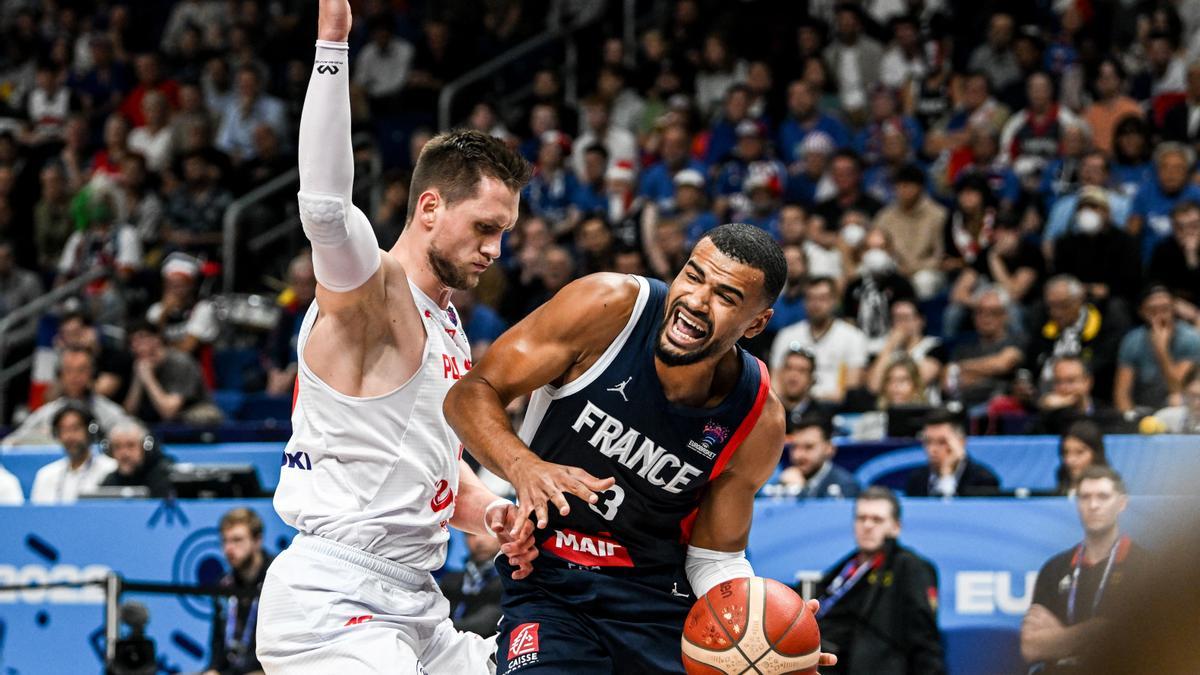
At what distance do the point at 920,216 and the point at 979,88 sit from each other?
1.71 metres

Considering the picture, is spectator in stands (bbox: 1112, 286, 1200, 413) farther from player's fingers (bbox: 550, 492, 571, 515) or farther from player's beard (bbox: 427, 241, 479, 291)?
player's fingers (bbox: 550, 492, 571, 515)

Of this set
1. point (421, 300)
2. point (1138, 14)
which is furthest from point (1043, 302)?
point (421, 300)

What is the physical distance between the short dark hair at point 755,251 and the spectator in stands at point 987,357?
6548 millimetres

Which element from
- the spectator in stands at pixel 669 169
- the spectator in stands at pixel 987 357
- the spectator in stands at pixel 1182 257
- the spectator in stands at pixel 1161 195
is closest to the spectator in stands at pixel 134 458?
the spectator in stands at pixel 669 169

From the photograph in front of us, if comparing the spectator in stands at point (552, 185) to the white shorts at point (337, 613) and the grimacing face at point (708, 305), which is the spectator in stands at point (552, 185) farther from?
the white shorts at point (337, 613)

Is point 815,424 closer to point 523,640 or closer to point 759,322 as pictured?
point 759,322

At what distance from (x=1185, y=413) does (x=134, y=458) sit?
7.10m

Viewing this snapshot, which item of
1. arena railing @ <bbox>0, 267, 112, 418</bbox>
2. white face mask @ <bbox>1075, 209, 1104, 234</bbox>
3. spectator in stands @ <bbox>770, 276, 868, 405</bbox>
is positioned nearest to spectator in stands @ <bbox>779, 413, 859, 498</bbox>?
spectator in stands @ <bbox>770, 276, 868, 405</bbox>

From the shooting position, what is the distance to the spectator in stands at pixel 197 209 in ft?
54.2

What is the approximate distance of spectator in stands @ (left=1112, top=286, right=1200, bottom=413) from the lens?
34.3 feet

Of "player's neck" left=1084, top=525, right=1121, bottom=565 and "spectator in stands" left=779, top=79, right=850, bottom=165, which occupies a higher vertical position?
"spectator in stands" left=779, top=79, right=850, bottom=165

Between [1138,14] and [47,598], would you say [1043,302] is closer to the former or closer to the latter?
[1138,14]

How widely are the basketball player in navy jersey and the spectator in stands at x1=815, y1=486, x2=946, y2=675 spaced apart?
314 cm

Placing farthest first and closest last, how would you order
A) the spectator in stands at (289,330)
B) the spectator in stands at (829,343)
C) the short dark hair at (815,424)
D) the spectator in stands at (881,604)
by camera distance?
the spectator in stands at (289,330), the spectator in stands at (829,343), the short dark hair at (815,424), the spectator in stands at (881,604)
